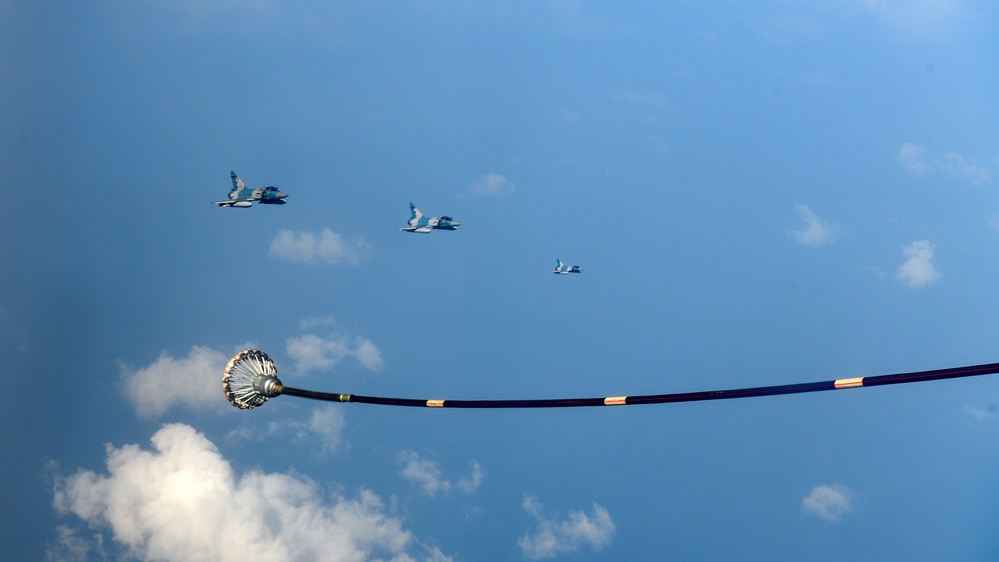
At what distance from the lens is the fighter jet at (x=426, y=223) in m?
127

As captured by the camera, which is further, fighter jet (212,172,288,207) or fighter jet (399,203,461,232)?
fighter jet (399,203,461,232)

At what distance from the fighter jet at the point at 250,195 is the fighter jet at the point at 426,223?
2236cm

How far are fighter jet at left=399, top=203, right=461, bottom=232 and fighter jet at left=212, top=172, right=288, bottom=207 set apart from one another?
22362 mm

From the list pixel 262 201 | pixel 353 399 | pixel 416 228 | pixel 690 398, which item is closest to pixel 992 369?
pixel 690 398

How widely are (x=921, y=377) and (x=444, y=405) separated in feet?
39.8

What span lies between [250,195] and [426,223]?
27.8m

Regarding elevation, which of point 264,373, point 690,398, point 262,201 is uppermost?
point 262,201

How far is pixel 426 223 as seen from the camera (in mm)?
128000

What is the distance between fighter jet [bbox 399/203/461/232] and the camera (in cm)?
12662

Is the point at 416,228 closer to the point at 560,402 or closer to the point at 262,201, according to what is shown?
the point at 262,201

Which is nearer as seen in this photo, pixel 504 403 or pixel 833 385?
pixel 833 385

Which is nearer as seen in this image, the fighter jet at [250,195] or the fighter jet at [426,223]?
the fighter jet at [250,195]

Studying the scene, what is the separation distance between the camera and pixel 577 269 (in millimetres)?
149125

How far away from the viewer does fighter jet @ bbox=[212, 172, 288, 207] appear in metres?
110
